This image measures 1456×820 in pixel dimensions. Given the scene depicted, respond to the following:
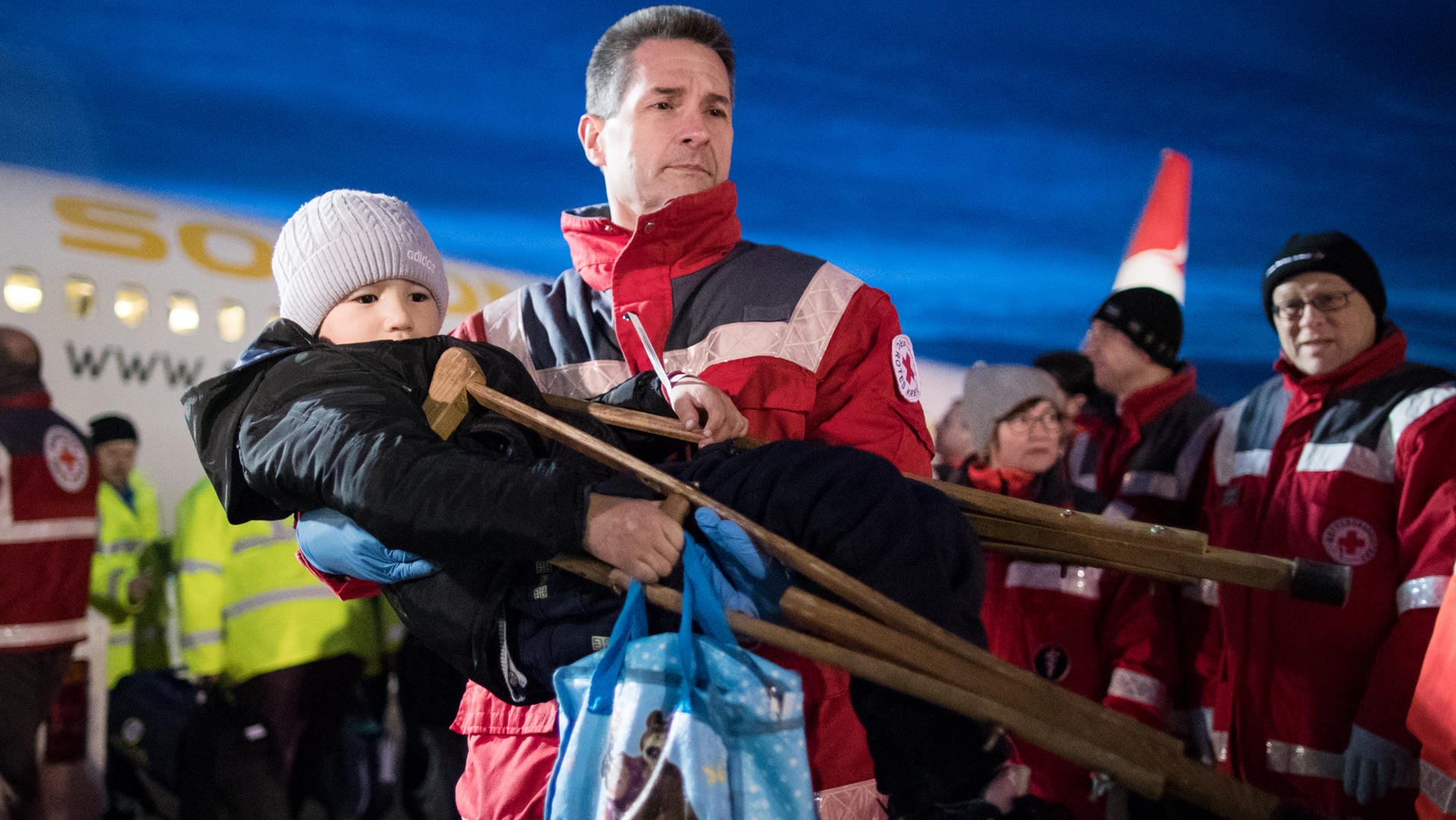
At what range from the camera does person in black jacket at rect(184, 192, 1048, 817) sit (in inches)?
43.3

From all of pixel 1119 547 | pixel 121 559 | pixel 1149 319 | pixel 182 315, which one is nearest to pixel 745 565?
pixel 1119 547

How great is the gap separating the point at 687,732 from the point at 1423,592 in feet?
6.50

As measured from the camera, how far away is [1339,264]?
2.79 m

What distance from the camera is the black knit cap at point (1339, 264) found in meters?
2.79

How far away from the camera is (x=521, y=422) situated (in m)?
1.35

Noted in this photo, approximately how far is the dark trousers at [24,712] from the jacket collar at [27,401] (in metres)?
0.83

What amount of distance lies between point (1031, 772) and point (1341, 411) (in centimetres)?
123

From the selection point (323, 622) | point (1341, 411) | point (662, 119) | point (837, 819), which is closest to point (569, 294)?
point (662, 119)

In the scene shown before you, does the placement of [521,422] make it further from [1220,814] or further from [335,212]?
[1220,814]

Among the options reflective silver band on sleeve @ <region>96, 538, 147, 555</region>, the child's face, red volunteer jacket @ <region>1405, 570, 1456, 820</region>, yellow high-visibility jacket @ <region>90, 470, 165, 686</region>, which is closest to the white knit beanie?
the child's face

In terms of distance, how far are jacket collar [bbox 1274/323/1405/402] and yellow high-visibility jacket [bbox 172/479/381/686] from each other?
3155mm

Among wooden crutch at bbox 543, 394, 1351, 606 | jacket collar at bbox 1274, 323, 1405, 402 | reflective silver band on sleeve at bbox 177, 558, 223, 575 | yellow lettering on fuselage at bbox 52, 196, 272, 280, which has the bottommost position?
reflective silver band on sleeve at bbox 177, 558, 223, 575

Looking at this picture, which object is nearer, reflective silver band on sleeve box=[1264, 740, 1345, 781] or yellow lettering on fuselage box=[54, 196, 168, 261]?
reflective silver band on sleeve box=[1264, 740, 1345, 781]

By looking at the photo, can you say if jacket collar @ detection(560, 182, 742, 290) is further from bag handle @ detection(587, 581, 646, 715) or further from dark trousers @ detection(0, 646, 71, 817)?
dark trousers @ detection(0, 646, 71, 817)
